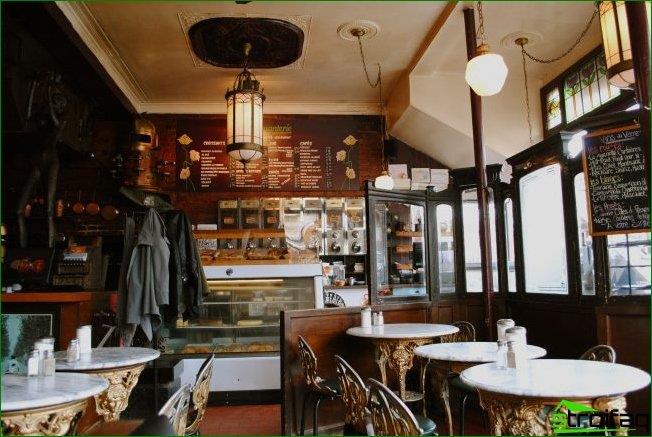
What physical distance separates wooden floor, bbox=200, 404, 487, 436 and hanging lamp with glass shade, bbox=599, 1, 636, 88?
9.98 feet

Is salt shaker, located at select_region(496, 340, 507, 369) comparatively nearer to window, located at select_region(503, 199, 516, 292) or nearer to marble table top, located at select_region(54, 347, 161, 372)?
marble table top, located at select_region(54, 347, 161, 372)

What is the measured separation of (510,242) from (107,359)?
443 cm

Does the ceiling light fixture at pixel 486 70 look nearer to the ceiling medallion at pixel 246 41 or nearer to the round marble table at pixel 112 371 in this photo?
the ceiling medallion at pixel 246 41

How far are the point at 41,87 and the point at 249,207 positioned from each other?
3389 millimetres

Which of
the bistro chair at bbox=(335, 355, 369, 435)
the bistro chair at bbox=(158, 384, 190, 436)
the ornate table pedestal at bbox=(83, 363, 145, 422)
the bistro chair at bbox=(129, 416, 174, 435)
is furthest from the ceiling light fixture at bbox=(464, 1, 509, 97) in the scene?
the bistro chair at bbox=(129, 416, 174, 435)

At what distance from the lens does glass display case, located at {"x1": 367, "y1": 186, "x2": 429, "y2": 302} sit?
18.3 ft

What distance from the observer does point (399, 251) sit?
591 cm

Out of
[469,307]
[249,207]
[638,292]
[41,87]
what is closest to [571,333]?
[638,292]

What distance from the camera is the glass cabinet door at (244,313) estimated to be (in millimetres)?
5637

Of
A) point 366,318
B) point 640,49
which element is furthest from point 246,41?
point 640,49

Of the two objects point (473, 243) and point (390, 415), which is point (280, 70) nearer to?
point (473, 243)

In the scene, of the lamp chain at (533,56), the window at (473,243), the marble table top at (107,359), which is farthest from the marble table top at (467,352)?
the lamp chain at (533,56)

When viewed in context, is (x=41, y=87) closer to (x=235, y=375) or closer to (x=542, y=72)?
(x=235, y=375)

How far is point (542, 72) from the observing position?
24.6 feet
